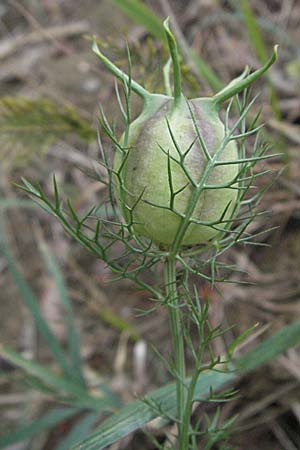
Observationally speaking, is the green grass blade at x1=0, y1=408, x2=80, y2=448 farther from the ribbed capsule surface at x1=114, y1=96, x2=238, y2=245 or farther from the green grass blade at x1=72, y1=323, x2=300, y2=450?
the ribbed capsule surface at x1=114, y1=96, x2=238, y2=245

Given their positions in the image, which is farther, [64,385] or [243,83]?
[64,385]

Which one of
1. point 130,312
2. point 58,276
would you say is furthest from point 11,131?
point 130,312

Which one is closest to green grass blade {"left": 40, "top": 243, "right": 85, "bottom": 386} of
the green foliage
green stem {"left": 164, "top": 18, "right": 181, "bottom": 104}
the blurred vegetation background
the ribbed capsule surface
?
the blurred vegetation background

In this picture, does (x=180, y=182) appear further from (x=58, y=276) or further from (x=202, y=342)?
(x=58, y=276)

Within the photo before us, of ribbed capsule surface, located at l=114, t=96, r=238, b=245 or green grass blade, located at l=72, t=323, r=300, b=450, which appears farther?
green grass blade, located at l=72, t=323, r=300, b=450

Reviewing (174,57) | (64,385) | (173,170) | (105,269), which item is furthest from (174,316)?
(105,269)

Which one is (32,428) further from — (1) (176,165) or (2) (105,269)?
(1) (176,165)
